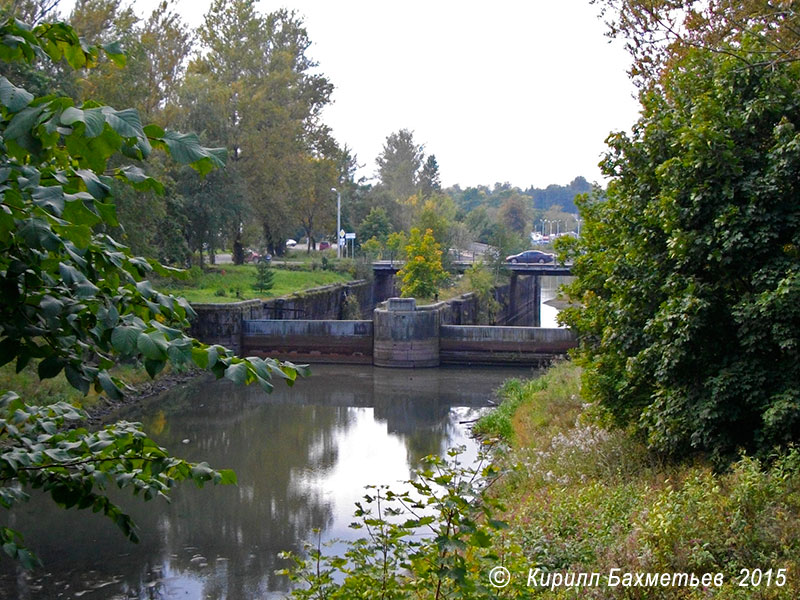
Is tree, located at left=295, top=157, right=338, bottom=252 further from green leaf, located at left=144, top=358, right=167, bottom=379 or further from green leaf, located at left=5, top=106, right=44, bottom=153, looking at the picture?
green leaf, located at left=5, top=106, right=44, bottom=153

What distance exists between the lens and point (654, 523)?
5898 mm

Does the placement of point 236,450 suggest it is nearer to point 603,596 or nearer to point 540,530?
point 540,530

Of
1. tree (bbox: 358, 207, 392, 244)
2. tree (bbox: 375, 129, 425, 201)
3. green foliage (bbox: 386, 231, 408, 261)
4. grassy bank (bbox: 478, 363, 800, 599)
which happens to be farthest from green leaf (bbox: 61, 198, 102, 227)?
tree (bbox: 375, 129, 425, 201)

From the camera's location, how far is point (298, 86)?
134 ft

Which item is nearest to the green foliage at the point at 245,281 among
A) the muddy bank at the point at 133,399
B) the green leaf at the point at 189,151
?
the muddy bank at the point at 133,399

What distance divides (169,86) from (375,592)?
95.9ft

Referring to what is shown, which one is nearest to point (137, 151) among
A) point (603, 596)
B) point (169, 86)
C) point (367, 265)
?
point (603, 596)

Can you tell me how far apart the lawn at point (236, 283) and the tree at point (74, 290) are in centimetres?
2161

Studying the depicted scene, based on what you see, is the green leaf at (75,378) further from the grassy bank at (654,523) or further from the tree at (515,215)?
the tree at (515,215)

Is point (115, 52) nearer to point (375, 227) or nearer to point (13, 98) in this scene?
point (13, 98)

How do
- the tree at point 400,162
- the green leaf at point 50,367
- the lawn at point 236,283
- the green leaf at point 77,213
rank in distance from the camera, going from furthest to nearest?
the tree at point 400,162 < the lawn at point 236,283 < the green leaf at point 50,367 < the green leaf at point 77,213

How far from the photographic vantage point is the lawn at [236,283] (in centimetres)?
2730

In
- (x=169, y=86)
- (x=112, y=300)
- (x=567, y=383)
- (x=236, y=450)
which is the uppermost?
(x=169, y=86)

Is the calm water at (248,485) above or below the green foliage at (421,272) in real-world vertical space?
below
